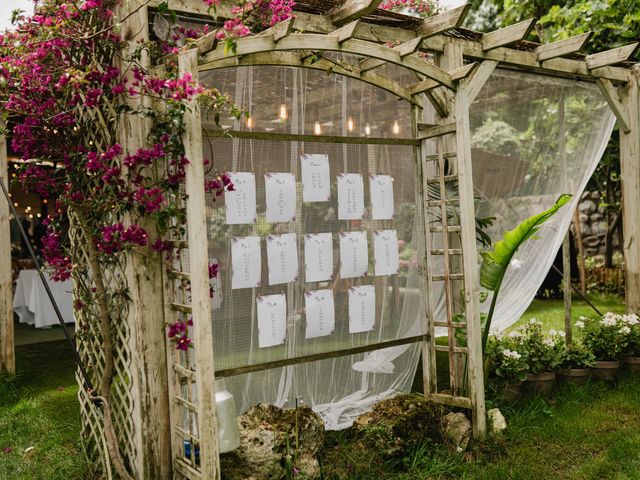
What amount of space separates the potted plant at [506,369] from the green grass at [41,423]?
2722 millimetres

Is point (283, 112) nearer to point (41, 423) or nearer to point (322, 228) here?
point (322, 228)

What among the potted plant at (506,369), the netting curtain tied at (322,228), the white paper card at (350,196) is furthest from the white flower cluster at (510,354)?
the white paper card at (350,196)

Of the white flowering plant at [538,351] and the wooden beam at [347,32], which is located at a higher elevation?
the wooden beam at [347,32]

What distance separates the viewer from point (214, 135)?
3.28 metres

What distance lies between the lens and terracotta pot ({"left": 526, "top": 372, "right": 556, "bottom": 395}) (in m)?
4.66

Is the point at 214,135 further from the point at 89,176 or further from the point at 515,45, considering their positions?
the point at 515,45

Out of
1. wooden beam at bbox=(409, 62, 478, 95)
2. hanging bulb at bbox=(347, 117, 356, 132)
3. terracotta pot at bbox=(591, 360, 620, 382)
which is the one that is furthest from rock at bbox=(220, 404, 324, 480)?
terracotta pot at bbox=(591, 360, 620, 382)

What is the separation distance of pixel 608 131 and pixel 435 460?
3777 mm

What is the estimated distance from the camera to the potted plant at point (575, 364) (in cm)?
487

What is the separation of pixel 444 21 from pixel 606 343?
2900mm

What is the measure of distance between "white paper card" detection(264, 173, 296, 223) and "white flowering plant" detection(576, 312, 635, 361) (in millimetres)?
2788

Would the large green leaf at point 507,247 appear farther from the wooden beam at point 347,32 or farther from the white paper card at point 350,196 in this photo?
the wooden beam at point 347,32

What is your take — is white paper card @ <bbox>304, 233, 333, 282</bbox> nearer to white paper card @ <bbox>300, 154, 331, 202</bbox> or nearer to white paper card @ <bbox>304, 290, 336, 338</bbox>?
white paper card @ <bbox>304, 290, 336, 338</bbox>

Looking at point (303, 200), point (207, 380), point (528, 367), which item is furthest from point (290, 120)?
point (528, 367)
